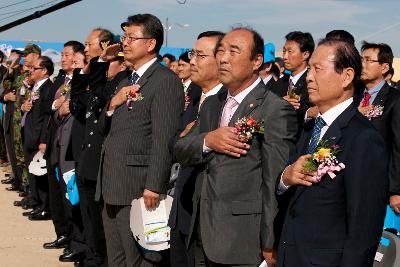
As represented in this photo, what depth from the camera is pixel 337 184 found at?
2.51 metres

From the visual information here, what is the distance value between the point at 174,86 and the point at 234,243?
153 cm

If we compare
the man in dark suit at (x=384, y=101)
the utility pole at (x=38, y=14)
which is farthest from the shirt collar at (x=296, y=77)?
the utility pole at (x=38, y=14)

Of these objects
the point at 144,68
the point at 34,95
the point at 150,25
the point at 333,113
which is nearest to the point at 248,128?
the point at 333,113

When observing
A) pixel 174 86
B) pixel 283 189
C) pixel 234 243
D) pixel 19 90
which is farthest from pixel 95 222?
pixel 19 90

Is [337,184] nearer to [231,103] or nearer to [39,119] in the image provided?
[231,103]

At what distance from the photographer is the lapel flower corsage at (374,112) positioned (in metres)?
4.48

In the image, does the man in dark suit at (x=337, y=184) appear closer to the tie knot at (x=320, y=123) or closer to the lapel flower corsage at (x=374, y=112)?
the tie knot at (x=320, y=123)

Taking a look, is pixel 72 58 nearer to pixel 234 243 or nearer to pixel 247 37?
pixel 247 37

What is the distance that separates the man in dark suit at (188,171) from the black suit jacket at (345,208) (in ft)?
3.42

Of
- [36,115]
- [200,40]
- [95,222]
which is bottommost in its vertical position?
[95,222]

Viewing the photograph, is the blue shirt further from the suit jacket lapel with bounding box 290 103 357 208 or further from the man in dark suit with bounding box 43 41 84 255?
the man in dark suit with bounding box 43 41 84 255

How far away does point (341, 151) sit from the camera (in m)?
2.50

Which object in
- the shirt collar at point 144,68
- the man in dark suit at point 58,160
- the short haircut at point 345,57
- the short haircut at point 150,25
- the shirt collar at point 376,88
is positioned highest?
the short haircut at point 150,25

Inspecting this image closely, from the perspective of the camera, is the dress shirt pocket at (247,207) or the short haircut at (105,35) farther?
the short haircut at (105,35)
